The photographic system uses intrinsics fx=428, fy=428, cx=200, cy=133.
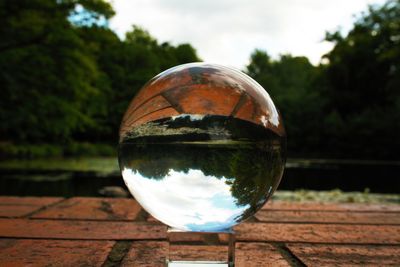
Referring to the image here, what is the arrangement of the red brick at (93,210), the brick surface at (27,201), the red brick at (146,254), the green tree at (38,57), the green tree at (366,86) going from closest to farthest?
the red brick at (146,254), the red brick at (93,210), the brick surface at (27,201), the green tree at (38,57), the green tree at (366,86)

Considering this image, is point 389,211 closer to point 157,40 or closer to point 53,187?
point 53,187

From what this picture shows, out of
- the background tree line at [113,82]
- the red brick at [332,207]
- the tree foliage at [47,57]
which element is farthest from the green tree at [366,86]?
the red brick at [332,207]

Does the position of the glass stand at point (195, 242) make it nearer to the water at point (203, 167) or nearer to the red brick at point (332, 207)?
the water at point (203, 167)

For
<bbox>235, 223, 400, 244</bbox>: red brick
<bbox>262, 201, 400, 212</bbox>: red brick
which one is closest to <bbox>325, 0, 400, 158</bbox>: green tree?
<bbox>262, 201, 400, 212</bbox>: red brick

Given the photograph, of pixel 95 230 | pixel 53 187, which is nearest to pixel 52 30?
pixel 53 187

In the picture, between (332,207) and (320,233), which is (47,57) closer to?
(332,207)

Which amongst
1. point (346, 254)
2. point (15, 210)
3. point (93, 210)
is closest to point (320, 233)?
point (346, 254)

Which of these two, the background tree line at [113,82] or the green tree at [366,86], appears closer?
the background tree line at [113,82]

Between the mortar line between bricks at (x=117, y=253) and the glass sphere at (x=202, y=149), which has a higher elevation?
the glass sphere at (x=202, y=149)
